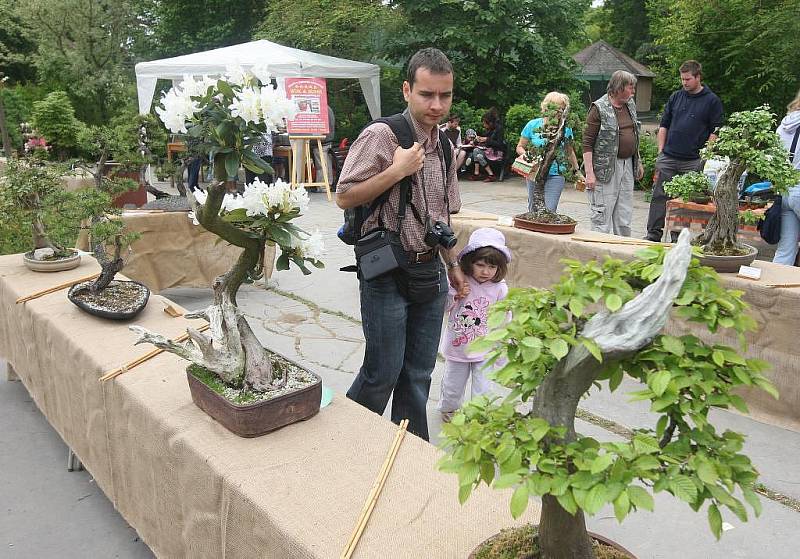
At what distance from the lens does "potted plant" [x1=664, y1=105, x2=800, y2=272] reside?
3.72 meters

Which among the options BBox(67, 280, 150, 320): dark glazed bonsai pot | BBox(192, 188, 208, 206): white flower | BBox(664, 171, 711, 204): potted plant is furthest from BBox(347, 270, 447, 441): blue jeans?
BBox(664, 171, 711, 204): potted plant

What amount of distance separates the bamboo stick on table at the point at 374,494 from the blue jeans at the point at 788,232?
4003mm

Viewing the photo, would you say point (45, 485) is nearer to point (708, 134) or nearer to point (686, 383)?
point (686, 383)

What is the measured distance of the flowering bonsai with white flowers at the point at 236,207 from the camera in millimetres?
Answer: 1898

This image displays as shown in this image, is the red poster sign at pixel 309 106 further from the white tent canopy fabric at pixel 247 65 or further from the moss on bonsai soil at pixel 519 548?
the moss on bonsai soil at pixel 519 548

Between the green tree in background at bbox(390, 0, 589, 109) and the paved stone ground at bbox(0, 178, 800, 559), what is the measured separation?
415 inches

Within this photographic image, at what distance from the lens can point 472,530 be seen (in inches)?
64.6

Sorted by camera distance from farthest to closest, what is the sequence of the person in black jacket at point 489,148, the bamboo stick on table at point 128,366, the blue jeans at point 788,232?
the person in black jacket at point 489,148, the blue jeans at point 788,232, the bamboo stick on table at point 128,366

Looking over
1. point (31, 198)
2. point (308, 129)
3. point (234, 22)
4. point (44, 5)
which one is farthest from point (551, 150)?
point (234, 22)

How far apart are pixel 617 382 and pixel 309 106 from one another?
10426 millimetres

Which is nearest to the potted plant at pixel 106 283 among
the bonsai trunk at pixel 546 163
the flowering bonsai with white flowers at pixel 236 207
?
the flowering bonsai with white flowers at pixel 236 207

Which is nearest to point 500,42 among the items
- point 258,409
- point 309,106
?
point 309,106

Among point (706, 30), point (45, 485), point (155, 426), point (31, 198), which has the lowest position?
point (45, 485)

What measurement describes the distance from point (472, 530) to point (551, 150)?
3.79 m
